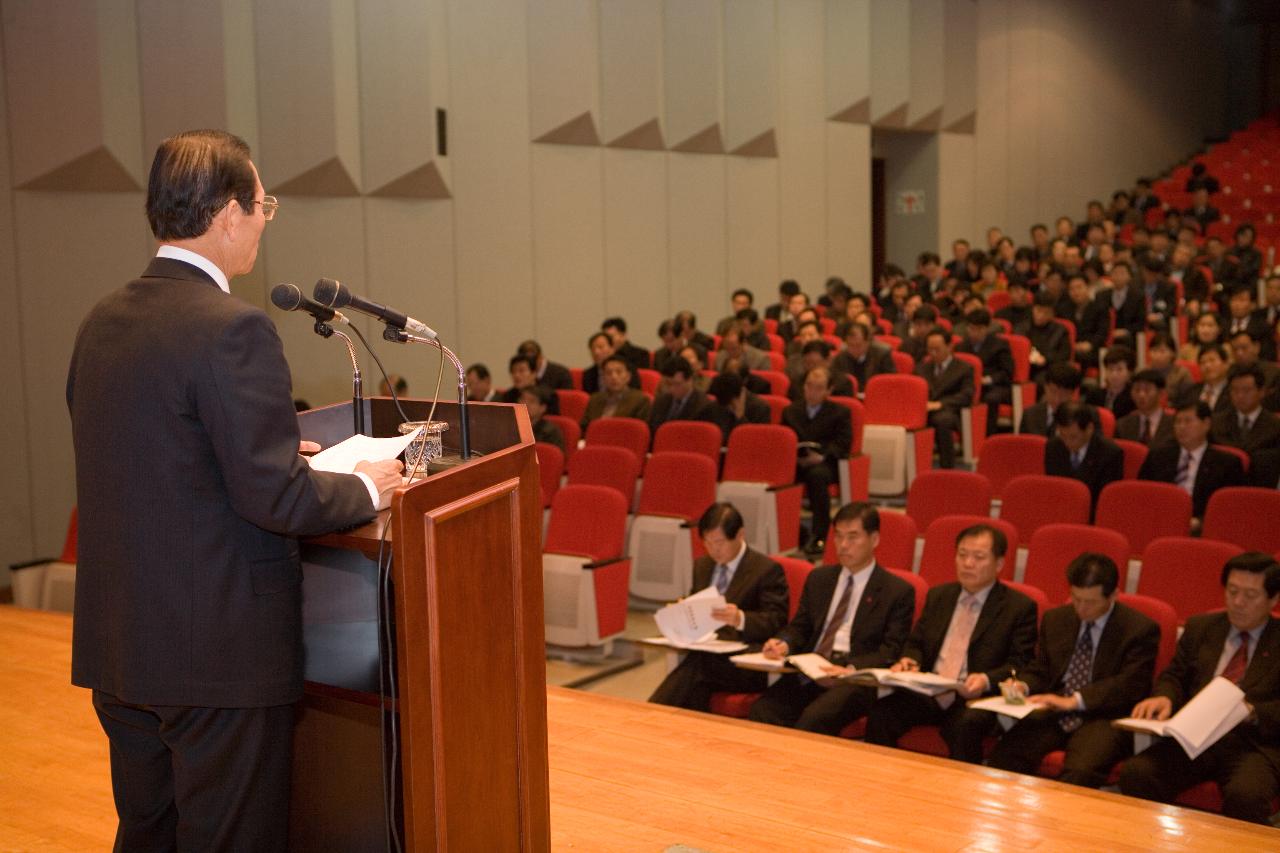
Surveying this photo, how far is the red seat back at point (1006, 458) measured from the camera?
19.7ft

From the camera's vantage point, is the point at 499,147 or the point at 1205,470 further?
the point at 499,147

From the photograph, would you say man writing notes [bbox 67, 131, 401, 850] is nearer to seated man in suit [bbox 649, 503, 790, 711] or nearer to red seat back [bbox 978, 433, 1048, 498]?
seated man in suit [bbox 649, 503, 790, 711]

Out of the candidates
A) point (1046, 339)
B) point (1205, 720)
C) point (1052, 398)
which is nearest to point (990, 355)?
point (1046, 339)

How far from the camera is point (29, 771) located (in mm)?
3029

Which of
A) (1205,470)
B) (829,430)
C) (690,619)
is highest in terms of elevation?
(829,430)

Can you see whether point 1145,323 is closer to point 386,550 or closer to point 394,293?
point 394,293

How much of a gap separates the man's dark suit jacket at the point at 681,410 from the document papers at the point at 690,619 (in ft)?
9.82

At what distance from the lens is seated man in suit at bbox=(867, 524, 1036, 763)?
3738 millimetres

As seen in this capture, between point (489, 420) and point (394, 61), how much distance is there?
6.53m

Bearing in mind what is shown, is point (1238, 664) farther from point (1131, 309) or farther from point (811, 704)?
point (1131, 309)

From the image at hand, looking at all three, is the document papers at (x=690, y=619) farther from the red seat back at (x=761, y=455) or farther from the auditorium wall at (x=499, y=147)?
the auditorium wall at (x=499, y=147)

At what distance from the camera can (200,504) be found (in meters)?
1.61

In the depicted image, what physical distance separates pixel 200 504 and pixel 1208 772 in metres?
2.93

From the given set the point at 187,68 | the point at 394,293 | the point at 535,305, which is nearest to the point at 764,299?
the point at 535,305
